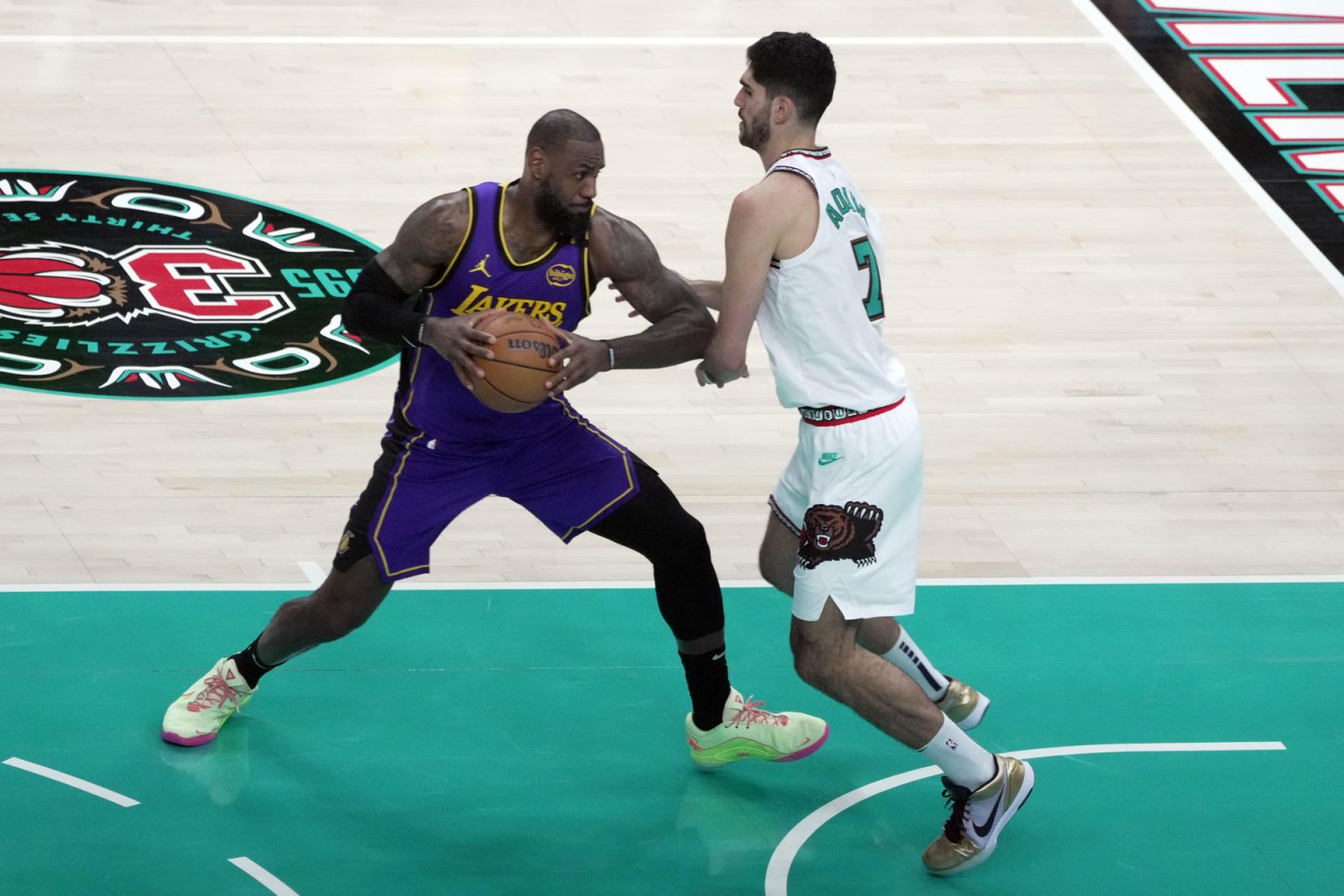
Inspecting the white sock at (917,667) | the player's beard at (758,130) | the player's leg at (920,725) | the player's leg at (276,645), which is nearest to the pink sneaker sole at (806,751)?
the white sock at (917,667)

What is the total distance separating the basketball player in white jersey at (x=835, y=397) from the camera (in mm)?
5020

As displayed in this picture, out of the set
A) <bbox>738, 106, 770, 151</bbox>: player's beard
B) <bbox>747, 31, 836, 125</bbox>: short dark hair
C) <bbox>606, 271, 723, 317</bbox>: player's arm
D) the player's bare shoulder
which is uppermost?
<bbox>747, 31, 836, 125</bbox>: short dark hair

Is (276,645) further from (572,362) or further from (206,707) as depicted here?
(572,362)

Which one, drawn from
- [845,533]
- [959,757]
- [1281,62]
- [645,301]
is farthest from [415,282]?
[1281,62]

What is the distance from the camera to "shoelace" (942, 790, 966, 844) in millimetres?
5238

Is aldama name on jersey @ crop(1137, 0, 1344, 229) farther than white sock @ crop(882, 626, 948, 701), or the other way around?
aldama name on jersey @ crop(1137, 0, 1344, 229)

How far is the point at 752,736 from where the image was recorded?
18.8ft

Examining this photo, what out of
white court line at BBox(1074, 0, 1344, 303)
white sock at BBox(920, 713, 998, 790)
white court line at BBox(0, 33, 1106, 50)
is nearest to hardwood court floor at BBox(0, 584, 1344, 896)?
white sock at BBox(920, 713, 998, 790)

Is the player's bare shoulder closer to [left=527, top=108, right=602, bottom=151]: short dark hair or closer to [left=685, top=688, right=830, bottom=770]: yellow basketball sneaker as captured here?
[left=527, top=108, right=602, bottom=151]: short dark hair

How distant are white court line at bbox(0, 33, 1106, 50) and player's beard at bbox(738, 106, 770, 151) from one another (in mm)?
7570

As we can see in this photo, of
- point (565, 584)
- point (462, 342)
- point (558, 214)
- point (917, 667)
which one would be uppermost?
point (558, 214)

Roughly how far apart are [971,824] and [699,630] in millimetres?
1034

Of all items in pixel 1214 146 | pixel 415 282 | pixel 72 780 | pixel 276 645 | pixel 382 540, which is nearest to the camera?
pixel 415 282

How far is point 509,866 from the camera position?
5273mm
